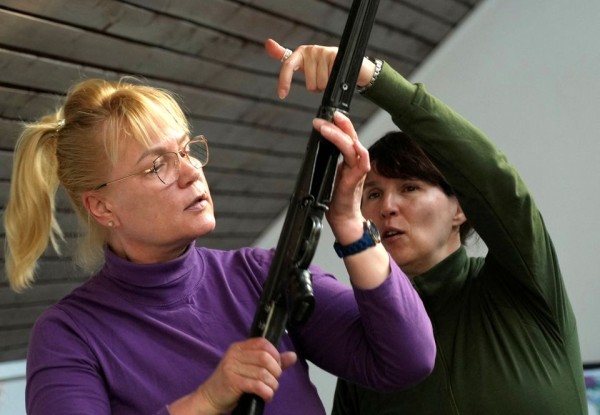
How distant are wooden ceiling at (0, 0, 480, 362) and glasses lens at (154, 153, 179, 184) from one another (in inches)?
32.5

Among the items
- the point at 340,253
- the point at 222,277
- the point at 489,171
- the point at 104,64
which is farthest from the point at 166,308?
the point at 104,64

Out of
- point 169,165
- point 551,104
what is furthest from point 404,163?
point 551,104

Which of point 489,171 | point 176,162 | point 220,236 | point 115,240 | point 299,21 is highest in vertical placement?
point 299,21

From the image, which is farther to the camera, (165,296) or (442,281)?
(442,281)

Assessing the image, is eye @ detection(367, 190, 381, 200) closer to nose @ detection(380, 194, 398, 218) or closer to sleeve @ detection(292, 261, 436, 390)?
nose @ detection(380, 194, 398, 218)

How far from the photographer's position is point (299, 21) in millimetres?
2488

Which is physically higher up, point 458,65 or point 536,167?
point 458,65

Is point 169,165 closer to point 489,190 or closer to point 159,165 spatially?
point 159,165

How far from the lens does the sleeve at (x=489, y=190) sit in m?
1.30

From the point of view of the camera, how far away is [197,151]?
1.27m

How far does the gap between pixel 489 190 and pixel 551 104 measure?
1729mm

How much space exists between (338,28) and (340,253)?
1.65 metres

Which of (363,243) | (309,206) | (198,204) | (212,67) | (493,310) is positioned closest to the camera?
(309,206)

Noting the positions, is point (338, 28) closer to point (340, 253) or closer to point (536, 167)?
point (536, 167)
